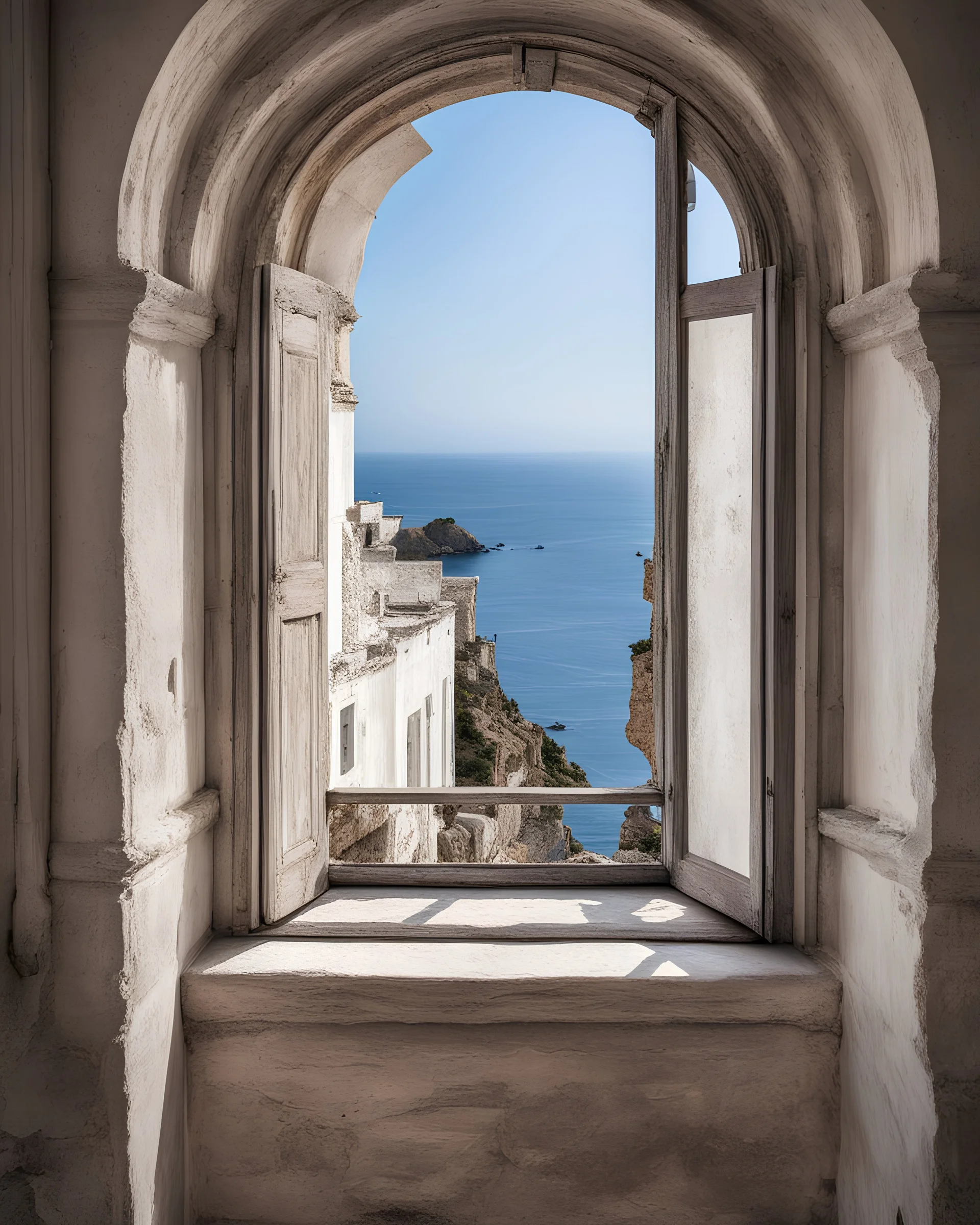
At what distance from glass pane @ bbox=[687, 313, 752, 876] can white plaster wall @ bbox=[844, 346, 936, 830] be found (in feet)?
1.10

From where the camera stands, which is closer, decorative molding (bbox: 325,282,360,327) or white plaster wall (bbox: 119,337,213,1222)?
white plaster wall (bbox: 119,337,213,1222)

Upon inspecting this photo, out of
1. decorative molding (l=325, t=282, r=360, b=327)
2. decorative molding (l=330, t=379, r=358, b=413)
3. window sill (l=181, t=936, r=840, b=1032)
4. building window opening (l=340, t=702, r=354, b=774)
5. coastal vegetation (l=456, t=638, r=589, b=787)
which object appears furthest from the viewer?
coastal vegetation (l=456, t=638, r=589, b=787)

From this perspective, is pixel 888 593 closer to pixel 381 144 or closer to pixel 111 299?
pixel 111 299

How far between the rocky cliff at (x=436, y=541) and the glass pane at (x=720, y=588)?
79.2 ft

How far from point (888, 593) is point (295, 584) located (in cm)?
194

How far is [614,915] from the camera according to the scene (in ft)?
11.6

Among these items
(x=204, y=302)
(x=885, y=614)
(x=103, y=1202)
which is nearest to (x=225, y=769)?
(x=103, y=1202)

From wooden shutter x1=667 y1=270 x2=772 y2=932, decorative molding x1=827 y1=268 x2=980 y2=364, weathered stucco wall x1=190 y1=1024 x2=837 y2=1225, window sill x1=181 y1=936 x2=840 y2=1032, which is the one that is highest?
decorative molding x1=827 y1=268 x2=980 y2=364

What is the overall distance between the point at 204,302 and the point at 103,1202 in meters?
2.60

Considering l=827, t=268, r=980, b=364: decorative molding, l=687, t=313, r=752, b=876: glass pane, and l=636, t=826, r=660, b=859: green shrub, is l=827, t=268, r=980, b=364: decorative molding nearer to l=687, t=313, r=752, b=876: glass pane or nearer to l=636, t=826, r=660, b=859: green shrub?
l=687, t=313, r=752, b=876: glass pane

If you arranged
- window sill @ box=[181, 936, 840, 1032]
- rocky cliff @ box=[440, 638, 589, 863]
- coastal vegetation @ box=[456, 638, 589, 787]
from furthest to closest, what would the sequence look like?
coastal vegetation @ box=[456, 638, 589, 787] → rocky cliff @ box=[440, 638, 589, 863] → window sill @ box=[181, 936, 840, 1032]

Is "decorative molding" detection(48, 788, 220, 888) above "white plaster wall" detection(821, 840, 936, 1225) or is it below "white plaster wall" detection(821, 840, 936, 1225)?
above

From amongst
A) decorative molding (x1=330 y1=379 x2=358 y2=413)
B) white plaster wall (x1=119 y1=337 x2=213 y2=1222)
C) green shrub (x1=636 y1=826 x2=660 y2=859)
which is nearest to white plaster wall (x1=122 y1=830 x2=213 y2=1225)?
white plaster wall (x1=119 y1=337 x2=213 y2=1222)

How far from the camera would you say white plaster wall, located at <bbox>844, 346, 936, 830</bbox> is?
9.14 feet
